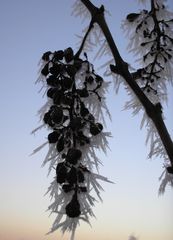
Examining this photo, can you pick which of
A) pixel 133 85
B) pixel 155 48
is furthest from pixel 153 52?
pixel 133 85

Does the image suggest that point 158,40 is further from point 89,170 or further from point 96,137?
point 89,170

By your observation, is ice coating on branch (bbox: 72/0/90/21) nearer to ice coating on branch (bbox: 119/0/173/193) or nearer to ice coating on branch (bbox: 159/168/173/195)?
ice coating on branch (bbox: 119/0/173/193)

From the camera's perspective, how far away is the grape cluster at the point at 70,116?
2.13 meters

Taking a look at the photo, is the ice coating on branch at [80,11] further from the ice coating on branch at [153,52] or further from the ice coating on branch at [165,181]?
the ice coating on branch at [165,181]

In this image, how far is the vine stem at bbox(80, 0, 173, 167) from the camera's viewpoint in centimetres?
227

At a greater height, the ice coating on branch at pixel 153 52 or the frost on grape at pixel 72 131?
the ice coating on branch at pixel 153 52

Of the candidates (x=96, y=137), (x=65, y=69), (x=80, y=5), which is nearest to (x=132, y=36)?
(x=80, y=5)

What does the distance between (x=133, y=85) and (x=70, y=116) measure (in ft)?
1.28

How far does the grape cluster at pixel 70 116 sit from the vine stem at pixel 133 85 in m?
0.22

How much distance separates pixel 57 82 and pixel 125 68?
403mm

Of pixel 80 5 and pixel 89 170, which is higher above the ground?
pixel 80 5

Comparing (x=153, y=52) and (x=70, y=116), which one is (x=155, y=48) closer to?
(x=153, y=52)

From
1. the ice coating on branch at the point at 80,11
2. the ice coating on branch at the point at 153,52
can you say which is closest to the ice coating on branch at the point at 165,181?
the ice coating on branch at the point at 153,52

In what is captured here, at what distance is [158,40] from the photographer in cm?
310
